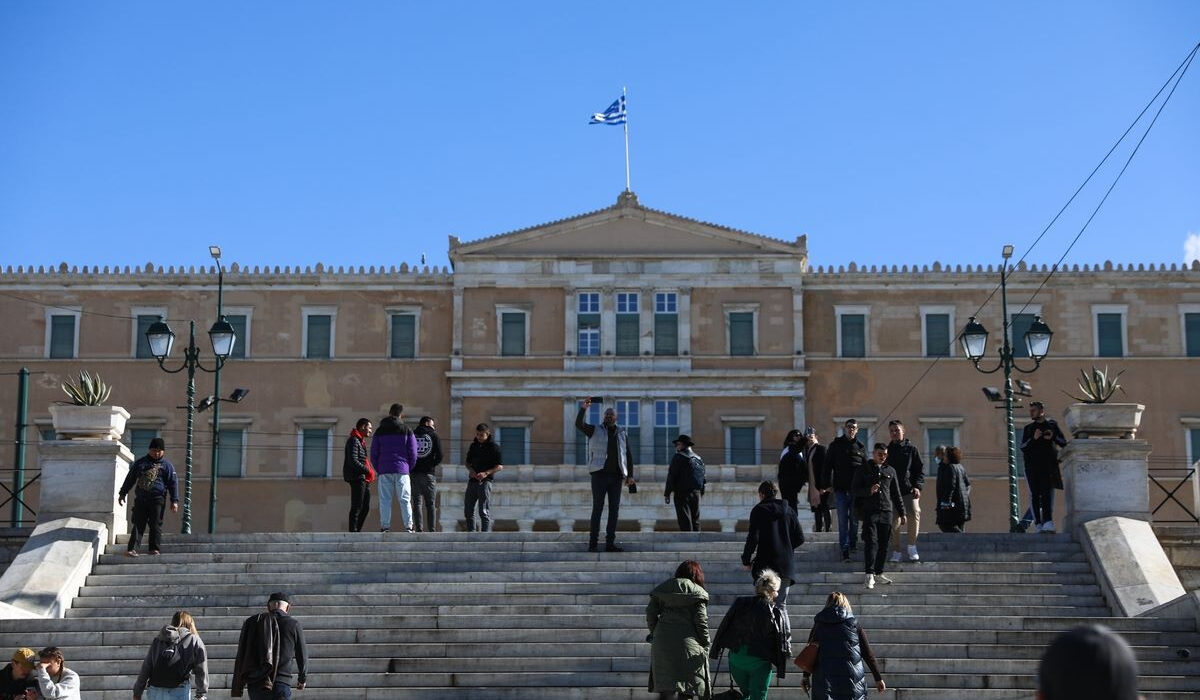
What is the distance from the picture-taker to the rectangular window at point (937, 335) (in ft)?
163

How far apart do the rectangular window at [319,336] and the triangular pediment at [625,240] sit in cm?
398

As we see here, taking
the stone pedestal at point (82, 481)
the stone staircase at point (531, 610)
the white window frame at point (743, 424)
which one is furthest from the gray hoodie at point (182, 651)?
the white window frame at point (743, 424)

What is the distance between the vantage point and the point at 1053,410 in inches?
1923

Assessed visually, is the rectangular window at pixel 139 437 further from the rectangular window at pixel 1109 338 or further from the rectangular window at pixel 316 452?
the rectangular window at pixel 1109 338

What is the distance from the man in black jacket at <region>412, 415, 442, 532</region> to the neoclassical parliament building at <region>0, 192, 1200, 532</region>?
2698cm

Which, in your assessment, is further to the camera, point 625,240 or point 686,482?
point 625,240

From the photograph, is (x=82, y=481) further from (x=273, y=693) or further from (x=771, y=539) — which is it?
(x=771, y=539)

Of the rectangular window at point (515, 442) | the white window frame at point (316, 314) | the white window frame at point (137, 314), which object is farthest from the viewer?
the white window frame at point (316, 314)

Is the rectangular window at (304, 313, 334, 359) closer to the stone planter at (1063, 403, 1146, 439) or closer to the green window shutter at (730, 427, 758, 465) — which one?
the green window shutter at (730, 427, 758, 465)

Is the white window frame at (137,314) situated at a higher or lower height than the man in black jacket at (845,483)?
higher

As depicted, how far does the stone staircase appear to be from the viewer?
610 inches

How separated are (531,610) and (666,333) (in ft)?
107

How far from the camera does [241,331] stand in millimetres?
50250

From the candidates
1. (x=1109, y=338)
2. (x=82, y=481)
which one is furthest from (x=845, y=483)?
(x=1109, y=338)
